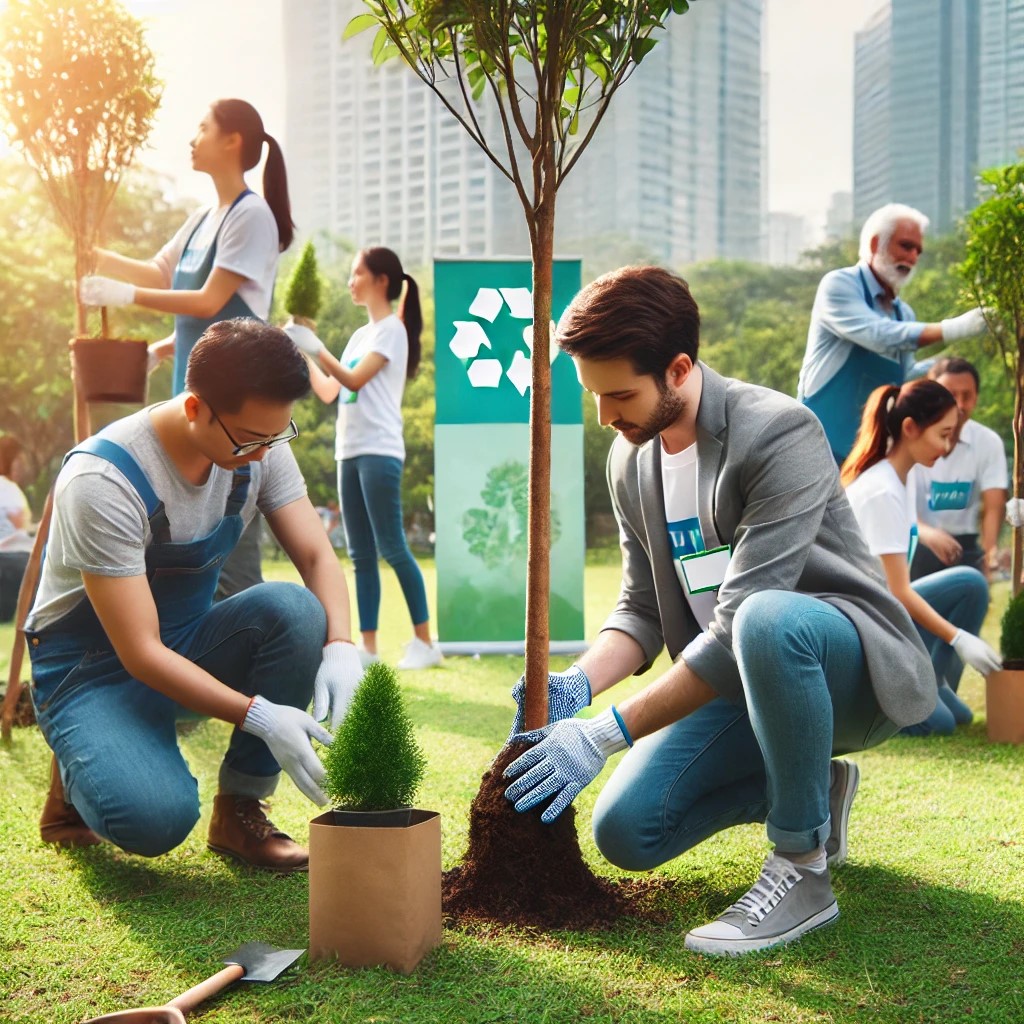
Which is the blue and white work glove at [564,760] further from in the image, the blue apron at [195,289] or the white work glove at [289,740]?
the blue apron at [195,289]

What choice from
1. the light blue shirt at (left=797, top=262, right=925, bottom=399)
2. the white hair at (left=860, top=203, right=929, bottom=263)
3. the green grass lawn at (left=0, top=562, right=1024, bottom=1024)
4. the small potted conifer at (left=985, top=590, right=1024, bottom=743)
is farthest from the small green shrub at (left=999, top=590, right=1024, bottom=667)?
the white hair at (left=860, top=203, right=929, bottom=263)

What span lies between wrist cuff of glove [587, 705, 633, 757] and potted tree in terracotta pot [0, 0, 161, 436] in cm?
220

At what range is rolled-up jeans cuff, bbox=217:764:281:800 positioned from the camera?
2473 millimetres

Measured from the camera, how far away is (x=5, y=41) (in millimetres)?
3473

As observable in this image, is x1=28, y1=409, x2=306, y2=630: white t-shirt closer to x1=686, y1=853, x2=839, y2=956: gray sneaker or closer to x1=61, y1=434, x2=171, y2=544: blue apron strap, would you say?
x1=61, y1=434, x2=171, y2=544: blue apron strap

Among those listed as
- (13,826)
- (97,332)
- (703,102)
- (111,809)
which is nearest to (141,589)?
(111,809)

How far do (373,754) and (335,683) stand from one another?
1.87 ft

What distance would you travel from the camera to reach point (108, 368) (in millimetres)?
3160

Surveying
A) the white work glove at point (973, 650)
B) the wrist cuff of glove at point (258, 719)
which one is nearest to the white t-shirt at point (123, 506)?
the wrist cuff of glove at point (258, 719)

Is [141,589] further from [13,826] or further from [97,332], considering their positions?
[97,332]

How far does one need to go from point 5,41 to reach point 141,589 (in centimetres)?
224

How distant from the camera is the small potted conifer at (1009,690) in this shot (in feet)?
12.3

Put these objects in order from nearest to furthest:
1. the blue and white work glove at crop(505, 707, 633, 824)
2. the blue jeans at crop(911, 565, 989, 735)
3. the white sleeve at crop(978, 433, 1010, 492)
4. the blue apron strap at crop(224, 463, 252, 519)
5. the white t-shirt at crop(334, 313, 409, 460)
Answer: the blue and white work glove at crop(505, 707, 633, 824) < the blue apron strap at crop(224, 463, 252, 519) < the blue jeans at crop(911, 565, 989, 735) < the white sleeve at crop(978, 433, 1010, 492) < the white t-shirt at crop(334, 313, 409, 460)

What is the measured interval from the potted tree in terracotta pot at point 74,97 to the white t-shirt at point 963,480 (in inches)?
127
